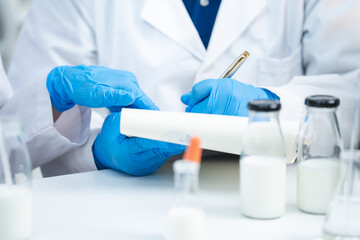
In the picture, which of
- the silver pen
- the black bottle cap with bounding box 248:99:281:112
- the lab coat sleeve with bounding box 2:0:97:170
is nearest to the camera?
the black bottle cap with bounding box 248:99:281:112

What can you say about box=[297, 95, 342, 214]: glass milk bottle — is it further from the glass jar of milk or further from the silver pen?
the glass jar of milk

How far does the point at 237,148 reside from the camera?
3.16 ft

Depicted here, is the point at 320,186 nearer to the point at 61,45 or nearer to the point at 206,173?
the point at 206,173

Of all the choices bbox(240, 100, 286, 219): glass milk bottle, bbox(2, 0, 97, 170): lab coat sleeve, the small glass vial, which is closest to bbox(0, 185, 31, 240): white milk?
the small glass vial

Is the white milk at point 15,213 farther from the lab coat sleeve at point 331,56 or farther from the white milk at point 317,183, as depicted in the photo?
the lab coat sleeve at point 331,56

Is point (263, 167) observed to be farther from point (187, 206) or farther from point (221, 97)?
point (221, 97)

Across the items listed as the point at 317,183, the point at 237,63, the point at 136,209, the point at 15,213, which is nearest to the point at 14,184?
the point at 15,213

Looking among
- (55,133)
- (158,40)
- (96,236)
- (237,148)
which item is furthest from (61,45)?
(96,236)

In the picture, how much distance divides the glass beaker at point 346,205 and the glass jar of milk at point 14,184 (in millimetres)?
434

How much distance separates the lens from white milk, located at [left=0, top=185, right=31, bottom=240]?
2.40ft

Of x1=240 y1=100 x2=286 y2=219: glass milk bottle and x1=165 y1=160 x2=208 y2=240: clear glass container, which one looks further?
x1=240 y1=100 x2=286 y2=219: glass milk bottle

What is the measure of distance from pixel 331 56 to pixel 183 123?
2.29 ft

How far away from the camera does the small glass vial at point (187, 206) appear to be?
0.67 m

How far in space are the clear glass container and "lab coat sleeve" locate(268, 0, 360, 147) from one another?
0.58m
